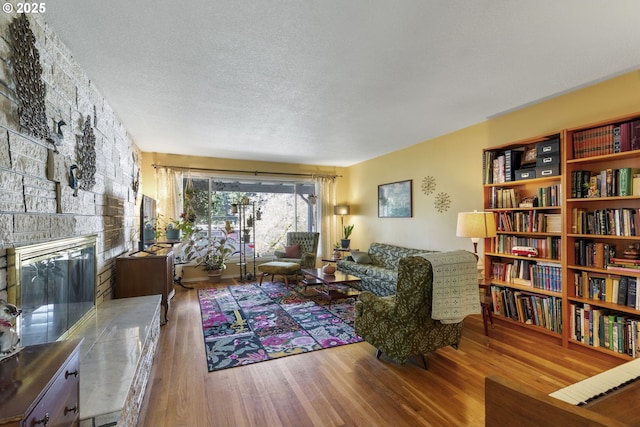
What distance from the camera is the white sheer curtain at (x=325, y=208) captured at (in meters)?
6.67

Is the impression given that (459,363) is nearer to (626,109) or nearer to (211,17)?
(626,109)

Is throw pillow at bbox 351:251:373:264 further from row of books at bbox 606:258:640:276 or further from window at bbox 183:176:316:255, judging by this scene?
row of books at bbox 606:258:640:276

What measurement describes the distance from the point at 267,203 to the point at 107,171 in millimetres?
3578

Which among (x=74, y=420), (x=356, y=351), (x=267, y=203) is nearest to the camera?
(x=74, y=420)

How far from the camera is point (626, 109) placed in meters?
2.51

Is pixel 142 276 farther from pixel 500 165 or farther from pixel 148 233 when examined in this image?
pixel 500 165

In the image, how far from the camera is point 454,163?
4.12m

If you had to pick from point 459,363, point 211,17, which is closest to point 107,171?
point 211,17

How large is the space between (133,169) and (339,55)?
149 inches

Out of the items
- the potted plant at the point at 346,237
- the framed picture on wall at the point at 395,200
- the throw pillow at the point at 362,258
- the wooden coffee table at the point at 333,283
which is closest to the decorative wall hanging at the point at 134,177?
the wooden coffee table at the point at 333,283

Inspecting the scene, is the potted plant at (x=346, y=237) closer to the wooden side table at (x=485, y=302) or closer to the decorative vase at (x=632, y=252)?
the wooden side table at (x=485, y=302)

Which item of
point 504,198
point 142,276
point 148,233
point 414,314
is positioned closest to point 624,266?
point 504,198

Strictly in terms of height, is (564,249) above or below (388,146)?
below

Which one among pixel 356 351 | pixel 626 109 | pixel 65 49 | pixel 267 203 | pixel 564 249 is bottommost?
pixel 356 351
